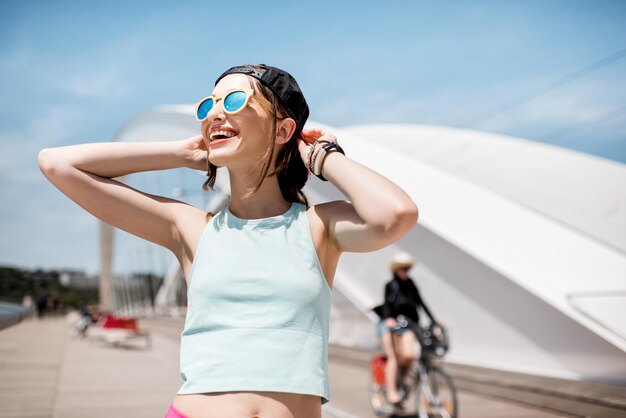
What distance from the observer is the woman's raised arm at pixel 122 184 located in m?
1.65

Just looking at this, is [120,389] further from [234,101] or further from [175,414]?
[234,101]

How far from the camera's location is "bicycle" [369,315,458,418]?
5.72 meters

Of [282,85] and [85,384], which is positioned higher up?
[282,85]

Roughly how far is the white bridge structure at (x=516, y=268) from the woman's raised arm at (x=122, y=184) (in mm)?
3773

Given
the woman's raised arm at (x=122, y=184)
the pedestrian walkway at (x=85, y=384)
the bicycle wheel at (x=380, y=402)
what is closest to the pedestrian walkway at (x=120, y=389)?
the pedestrian walkway at (x=85, y=384)

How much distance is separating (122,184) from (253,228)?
40cm

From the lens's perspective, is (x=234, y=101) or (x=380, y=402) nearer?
(x=234, y=101)

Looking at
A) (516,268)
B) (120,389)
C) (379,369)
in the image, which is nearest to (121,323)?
(120,389)

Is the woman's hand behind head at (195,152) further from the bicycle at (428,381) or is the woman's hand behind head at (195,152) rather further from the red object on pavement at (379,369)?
the red object on pavement at (379,369)

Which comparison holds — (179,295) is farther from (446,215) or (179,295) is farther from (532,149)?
(446,215)

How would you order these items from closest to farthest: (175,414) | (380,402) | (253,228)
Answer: (175,414)
(253,228)
(380,402)

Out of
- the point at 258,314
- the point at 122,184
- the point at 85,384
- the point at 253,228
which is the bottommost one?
the point at 85,384

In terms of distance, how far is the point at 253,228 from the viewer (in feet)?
5.01

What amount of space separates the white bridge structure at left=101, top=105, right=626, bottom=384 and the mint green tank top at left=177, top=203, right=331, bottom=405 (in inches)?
160
